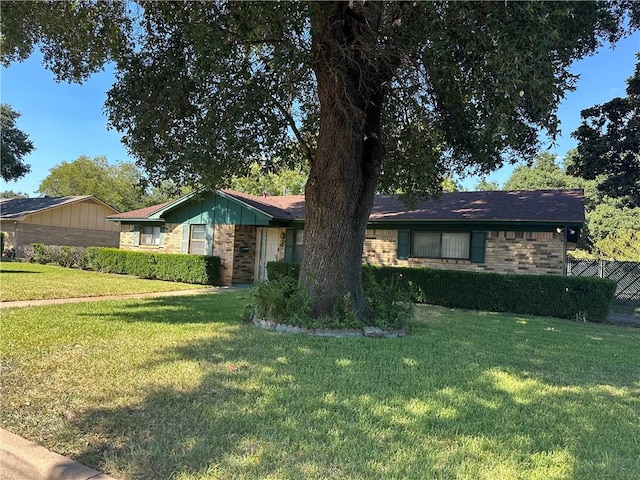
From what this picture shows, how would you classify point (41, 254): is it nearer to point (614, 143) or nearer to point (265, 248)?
point (265, 248)

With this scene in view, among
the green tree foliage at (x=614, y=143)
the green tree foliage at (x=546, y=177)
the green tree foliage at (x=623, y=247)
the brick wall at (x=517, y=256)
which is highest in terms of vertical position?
the green tree foliage at (x=546, y=177)

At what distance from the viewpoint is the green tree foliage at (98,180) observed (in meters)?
43.6

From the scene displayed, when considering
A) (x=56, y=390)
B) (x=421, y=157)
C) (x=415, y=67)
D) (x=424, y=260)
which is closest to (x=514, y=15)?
(x=415, y=67)

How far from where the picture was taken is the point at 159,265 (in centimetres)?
1792

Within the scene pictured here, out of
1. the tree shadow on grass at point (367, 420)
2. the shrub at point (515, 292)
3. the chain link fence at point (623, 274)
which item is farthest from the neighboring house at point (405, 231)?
the tree shadow on grass at point (367, 420)

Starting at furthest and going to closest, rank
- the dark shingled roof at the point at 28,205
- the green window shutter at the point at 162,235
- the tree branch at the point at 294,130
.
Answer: the dark shingled roof at the point at 28,205 < the green window shutter at the point at 162,235 < the tree branch at the point at 294,130

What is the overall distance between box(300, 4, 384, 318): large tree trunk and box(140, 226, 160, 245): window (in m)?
14.1

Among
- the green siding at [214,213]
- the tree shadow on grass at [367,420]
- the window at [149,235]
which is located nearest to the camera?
the tree shadow on grass at [367,420]

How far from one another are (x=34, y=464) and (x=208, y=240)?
51.4ft

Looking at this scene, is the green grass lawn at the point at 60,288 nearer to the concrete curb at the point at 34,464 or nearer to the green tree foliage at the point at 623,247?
the concrete curb at the point at 34,464

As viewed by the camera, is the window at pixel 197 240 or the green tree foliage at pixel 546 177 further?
the green tree foliage at pixel 546 177

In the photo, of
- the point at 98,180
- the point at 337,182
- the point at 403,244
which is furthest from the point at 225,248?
the point at 98,180

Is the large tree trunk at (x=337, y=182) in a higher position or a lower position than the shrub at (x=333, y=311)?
higher

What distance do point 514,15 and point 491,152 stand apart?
3.43m
